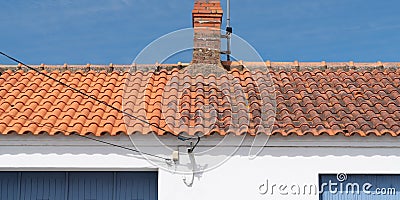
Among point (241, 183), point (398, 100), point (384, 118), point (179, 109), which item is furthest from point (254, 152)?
point (398, 100)

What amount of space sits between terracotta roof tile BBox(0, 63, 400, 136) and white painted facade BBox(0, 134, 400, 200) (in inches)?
7.8

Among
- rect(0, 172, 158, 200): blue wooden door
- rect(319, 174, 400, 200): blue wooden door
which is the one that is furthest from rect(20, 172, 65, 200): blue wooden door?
rect(319, 174, 400, 200): blue wooden door

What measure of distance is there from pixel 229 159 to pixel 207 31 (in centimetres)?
363

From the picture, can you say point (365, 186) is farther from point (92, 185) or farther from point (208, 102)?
point (92, 185)

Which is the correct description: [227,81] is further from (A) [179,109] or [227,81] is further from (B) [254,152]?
(B) [254,152]

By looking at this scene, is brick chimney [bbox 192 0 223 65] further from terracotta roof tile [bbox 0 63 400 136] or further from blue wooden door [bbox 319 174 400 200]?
blue wooden door [bbox 319 174 400 200]

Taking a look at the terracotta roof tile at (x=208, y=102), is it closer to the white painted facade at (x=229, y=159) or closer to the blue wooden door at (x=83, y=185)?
the white painted facade at (x=229, y=159)

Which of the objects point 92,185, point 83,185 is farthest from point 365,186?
point 83,185

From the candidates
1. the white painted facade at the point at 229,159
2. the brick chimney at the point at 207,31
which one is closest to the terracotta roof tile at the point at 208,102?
the white painted facade at the point at 229,159

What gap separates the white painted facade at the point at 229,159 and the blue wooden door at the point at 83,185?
40cm

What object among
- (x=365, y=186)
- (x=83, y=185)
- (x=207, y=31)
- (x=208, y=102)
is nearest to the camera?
(x=365, y=186)

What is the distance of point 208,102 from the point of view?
9648 millimetres

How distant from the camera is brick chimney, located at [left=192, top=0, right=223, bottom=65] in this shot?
36.8ft

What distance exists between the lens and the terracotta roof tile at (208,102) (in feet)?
28.2
